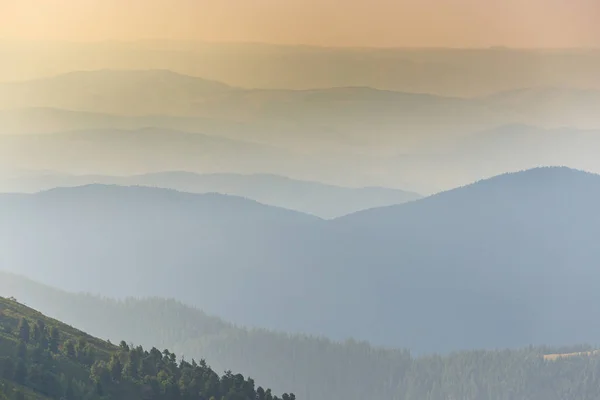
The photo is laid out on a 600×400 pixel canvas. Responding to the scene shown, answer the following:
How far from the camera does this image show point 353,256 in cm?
14862

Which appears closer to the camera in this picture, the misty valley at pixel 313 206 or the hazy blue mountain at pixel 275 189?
the misty valley at pixel 313 206

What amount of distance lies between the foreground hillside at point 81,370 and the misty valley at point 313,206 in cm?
5244

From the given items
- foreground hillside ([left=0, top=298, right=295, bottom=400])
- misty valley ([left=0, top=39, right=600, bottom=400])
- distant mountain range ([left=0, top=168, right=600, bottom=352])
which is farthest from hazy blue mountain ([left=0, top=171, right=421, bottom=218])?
foreground hillside ([left=0, top=298, right=295, bottom=400])

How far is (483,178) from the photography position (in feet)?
479

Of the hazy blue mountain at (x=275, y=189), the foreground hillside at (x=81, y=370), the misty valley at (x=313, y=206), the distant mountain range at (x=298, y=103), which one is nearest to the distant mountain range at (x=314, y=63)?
the misty valley at (x=313, y=206)

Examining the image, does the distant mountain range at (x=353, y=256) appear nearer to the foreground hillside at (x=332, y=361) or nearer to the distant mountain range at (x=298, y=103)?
the distant mountain range at (x=298, y=103)

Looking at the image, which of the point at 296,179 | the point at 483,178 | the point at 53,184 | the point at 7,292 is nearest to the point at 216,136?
the point at 296,179

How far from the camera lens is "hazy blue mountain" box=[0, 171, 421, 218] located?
13450 cm

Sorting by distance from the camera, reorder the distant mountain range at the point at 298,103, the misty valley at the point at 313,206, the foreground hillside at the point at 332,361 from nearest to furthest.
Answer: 1. the foreground hillside at the point at 332,361
2. the misty valley at the point at 313,206
3. the distant mountain range at the point at 298,103

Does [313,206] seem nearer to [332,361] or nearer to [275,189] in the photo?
[275,189]

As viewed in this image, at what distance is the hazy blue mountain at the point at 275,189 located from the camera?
134 meters

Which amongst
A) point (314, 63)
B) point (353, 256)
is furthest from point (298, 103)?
point (353, 256)

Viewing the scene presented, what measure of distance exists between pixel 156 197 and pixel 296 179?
21312 mm

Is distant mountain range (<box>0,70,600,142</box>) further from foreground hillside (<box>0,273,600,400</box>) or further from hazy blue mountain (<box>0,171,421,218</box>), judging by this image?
foreground hillside (<box>0,273,600,400</box>)
